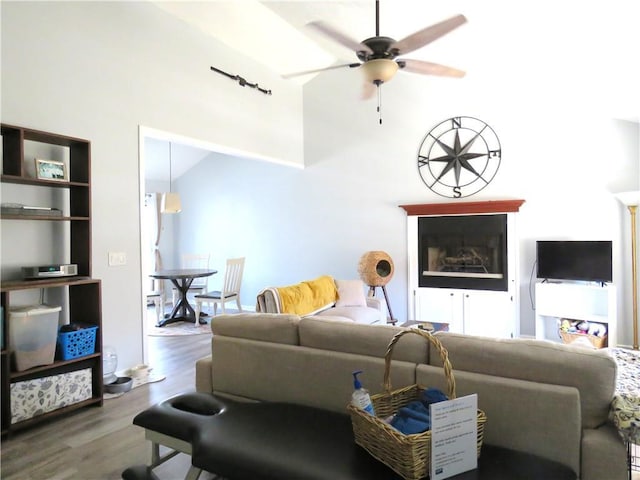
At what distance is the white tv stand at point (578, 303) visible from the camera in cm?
403

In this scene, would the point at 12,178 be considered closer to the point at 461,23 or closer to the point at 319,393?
the point at 319,393

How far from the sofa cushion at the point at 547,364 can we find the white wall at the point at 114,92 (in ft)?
9.55

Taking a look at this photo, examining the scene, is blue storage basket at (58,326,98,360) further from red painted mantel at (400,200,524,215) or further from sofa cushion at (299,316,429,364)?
red painted mantel at (400,200,524,215)

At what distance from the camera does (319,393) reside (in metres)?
1.99

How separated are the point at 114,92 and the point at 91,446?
277 cm

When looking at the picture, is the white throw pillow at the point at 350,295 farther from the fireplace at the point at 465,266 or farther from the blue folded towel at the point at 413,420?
the blue folded towel at the point at 413,420

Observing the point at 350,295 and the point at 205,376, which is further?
the point at 350,295

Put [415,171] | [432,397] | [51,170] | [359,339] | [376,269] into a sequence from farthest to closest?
[415,171], [376,269], [51,170], [359,339], [432,397]

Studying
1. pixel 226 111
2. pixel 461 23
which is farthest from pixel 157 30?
pixel 461 23

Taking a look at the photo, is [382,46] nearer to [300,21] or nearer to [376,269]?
[300,21]

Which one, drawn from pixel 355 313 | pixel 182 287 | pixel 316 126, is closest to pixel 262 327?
pixel 355 313

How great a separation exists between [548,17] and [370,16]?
164 cm

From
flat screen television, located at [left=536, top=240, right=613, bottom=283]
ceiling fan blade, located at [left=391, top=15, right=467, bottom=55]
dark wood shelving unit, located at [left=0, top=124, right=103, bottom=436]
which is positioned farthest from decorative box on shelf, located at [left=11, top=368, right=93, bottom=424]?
flat screen television, located at [left=536, top=240, right=613, bottom=283]

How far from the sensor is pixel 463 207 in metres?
4.99
